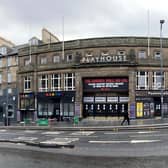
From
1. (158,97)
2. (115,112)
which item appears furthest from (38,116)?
(158,97)

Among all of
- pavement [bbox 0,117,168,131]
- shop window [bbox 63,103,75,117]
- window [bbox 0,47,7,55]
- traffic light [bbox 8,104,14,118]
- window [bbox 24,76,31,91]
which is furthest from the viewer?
window [bbox 0,47,7,55]

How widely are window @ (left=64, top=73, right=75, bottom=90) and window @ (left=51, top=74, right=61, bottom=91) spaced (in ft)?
3.62

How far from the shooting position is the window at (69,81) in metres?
39.2

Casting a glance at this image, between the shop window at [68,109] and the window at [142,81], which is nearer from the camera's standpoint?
the window at [142,81]

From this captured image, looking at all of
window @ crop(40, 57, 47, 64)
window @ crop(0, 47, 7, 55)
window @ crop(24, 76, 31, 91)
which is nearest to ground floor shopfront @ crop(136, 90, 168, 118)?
window @ crop(40, 57, 47, 64)

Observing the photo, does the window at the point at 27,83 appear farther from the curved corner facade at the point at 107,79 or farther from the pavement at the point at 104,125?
the pavement at the point at 104,125

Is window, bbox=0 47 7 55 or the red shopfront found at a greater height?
window, bbox=0 47 7 55

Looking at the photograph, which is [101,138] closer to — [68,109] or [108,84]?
[108,84]

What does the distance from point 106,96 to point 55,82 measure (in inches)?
316

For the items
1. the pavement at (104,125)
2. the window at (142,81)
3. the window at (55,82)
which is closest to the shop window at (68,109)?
the pavement at (104,125)

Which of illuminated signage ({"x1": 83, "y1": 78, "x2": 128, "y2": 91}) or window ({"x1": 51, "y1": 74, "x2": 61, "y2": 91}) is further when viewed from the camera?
window ({"x1": 51, "y1": 74, "x2": 61, "y2": 91})

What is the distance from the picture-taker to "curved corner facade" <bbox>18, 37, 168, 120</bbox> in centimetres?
3706

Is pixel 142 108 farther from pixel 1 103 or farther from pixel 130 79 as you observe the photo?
pixel 1 103

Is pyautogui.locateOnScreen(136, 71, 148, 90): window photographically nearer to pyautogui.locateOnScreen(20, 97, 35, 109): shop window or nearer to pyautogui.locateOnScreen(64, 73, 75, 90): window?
pyautogui.locateOnScreen(64, 73, 75, 90): window
